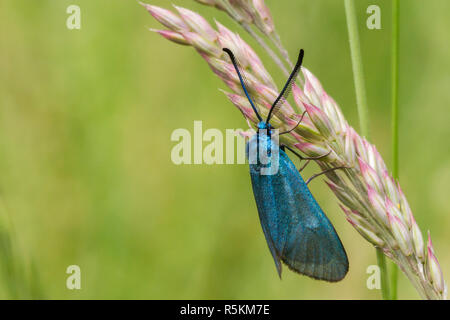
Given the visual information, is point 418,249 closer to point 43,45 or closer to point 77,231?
point 77,231

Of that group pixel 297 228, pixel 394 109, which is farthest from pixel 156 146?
pixel 394 109

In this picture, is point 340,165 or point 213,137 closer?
point 340,165

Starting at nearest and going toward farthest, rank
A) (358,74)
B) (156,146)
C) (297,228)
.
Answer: (358,74)
(297,228)
(156,146)

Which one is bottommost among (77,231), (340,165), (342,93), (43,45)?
(77,231)

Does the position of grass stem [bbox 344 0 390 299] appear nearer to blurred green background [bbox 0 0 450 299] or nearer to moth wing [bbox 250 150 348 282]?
moth wing [bbox 250 150 348 282]

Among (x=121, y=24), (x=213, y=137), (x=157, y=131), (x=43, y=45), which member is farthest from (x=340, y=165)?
(x=43, y=45)

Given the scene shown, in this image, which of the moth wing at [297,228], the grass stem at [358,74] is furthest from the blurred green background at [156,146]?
the grass stem at [358,74]

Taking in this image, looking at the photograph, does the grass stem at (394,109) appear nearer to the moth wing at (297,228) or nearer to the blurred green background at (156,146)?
the moth wing at (297,228)

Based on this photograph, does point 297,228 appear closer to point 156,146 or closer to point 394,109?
point 394,109
